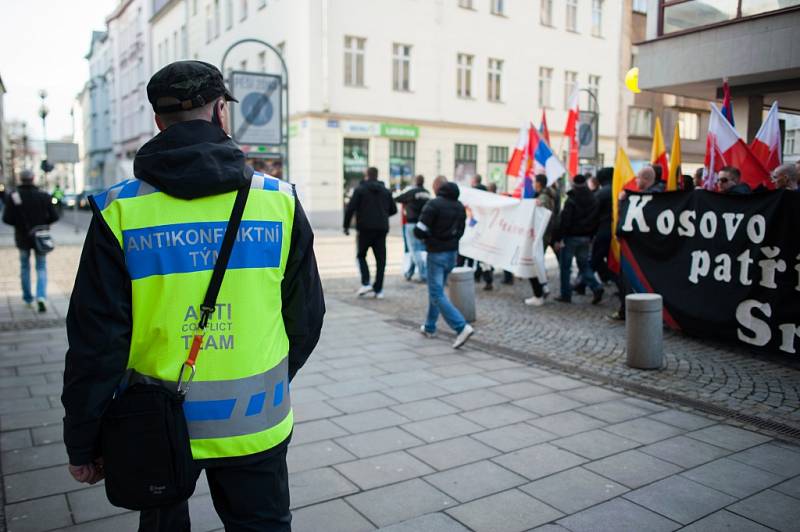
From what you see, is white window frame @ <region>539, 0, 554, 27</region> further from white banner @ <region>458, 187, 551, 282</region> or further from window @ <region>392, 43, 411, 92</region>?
white banner @ <region>458, 187, 551, 282</region>

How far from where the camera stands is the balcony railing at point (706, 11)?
1002 centimetres

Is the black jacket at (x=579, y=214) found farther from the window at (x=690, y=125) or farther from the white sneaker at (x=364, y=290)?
the window at (x=690, y=125)

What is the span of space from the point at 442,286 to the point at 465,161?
23.9m

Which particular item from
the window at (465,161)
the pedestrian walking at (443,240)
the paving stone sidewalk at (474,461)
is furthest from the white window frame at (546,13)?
the paving stone sidewalk at (474,461)

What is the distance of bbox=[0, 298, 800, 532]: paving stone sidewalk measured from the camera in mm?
3621

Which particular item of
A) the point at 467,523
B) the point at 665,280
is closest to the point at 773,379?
the point at 665,280

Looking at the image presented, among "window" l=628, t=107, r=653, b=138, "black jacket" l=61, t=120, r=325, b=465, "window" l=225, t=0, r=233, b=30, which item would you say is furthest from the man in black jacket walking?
"window" l=628, t=107, r=653, b=138

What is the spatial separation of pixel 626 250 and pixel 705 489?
4869mm

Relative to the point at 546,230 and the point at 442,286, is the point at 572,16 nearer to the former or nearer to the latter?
the point at 546,230

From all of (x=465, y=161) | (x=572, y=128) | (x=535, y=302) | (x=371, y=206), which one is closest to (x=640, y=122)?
(x=465, y=161)

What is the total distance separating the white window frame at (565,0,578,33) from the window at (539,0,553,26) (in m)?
0.93

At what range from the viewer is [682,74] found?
1136 centimetres

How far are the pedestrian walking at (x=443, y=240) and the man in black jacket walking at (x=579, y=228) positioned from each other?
2.87 m

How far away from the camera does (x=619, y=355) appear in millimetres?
7281
